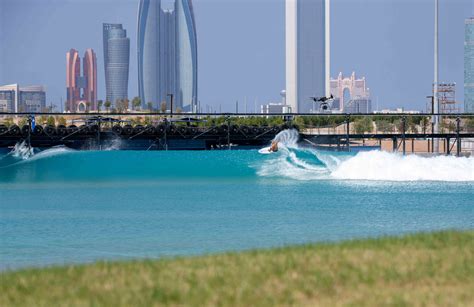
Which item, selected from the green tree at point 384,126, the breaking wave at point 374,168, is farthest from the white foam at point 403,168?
the green tree at point 384,126

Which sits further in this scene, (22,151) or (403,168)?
(22,151)

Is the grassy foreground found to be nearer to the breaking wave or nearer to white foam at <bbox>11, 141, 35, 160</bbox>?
the breaking wave

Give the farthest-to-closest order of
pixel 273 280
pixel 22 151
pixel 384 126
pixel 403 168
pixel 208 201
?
1. pixel 384 126
2. pixel 22 151
3. pixel 403 168
4. pixel 208 201
5. pixel 273 280

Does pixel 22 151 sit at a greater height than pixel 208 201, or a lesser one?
greater

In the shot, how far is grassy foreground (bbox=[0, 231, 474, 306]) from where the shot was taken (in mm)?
8445

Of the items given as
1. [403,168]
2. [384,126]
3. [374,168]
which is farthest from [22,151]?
[384,126]

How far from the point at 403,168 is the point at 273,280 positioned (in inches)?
1009

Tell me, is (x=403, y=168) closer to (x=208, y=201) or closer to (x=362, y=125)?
(x=208, y=201)

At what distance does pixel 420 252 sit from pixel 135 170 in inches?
1114

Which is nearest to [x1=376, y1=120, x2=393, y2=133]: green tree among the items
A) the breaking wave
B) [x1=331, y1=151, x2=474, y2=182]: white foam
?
the breaking wave

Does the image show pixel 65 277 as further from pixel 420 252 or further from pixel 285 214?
pixel 285 214

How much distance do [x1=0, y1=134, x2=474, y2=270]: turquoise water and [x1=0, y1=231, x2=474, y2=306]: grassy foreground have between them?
10.7 feet

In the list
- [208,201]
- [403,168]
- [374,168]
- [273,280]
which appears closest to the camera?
[273,280]

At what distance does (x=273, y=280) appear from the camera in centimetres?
915
